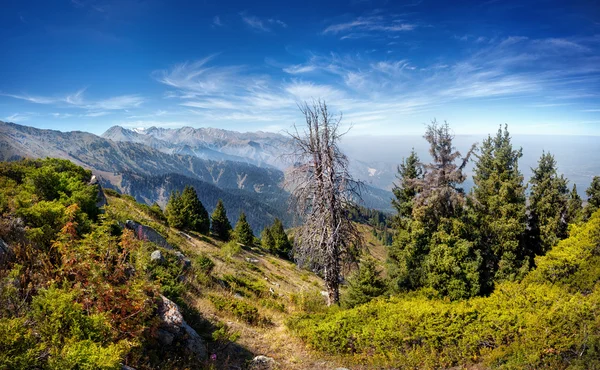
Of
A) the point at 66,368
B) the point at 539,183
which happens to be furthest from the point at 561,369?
the point at 539,183

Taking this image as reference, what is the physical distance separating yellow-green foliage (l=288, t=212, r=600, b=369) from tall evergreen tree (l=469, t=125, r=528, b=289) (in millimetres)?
10865

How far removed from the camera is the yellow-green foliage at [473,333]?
Answer: 6.88 metres

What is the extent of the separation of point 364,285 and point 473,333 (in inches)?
281

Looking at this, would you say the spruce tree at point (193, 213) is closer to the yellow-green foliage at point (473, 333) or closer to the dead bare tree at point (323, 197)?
the dead bare tree at point (323, 197)

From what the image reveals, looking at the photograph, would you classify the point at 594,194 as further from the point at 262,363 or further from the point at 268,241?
the point at 268,241

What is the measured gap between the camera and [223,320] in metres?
10.5

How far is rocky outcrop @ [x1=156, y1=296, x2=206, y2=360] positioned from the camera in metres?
6.86

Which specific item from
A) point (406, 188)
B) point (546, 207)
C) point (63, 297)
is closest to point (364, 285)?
point (406, 188)

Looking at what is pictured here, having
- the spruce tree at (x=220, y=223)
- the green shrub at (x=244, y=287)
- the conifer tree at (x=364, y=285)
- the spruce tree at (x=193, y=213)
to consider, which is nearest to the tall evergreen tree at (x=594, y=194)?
the conifer tree at (x=364, y=285)

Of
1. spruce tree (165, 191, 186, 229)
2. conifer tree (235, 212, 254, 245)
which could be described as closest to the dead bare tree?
spruce tree (165, 191, 186, 229)

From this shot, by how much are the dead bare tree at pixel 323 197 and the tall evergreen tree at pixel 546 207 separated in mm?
19152

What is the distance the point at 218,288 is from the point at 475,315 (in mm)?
11476

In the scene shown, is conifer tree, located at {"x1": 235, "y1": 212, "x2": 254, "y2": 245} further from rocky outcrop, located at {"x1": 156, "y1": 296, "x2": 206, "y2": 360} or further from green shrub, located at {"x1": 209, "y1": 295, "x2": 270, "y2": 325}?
rocky outcrop, located at {"x1": 156, "y1": 296, "x2": 206, "y2": 360}

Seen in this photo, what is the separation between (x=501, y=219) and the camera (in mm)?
20797
